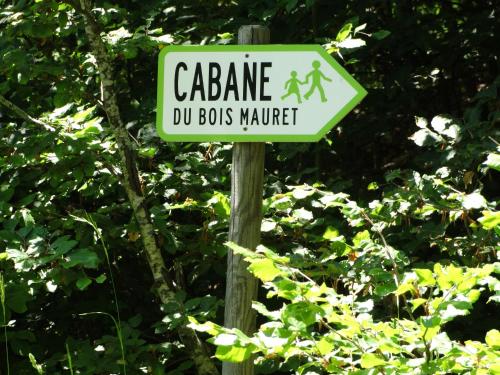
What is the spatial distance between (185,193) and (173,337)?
74cm

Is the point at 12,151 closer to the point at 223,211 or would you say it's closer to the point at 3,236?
the point at 3,236

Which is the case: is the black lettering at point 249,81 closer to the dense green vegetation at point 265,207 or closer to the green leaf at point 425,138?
the dense green vegetation at point 265,207

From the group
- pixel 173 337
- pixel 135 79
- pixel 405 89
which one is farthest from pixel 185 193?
pixel 405 89

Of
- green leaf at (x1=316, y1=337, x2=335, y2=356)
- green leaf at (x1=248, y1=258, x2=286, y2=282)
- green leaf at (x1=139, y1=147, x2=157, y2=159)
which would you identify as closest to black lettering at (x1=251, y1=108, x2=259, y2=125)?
green leaf at (x1=248, y1=258, x2=286, y2=282)

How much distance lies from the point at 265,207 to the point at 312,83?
585 mm

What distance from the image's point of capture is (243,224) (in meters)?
2.07

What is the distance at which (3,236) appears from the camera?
239 cm

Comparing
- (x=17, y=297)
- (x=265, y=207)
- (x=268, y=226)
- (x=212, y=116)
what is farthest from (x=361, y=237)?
(x=17, y=297)

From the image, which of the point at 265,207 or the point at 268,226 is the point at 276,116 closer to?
the point at 265,207

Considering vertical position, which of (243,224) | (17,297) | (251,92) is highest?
(251,92)

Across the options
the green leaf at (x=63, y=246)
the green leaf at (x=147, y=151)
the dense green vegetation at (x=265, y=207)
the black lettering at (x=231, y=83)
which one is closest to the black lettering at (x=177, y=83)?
the black lettering at (x=231, y=83)

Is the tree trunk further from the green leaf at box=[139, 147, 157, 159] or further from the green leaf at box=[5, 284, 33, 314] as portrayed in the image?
the green leaf at box=[5, 284, 33, 314]

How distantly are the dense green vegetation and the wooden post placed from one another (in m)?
0.10

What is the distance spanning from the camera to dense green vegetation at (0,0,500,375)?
1819 millimetres
